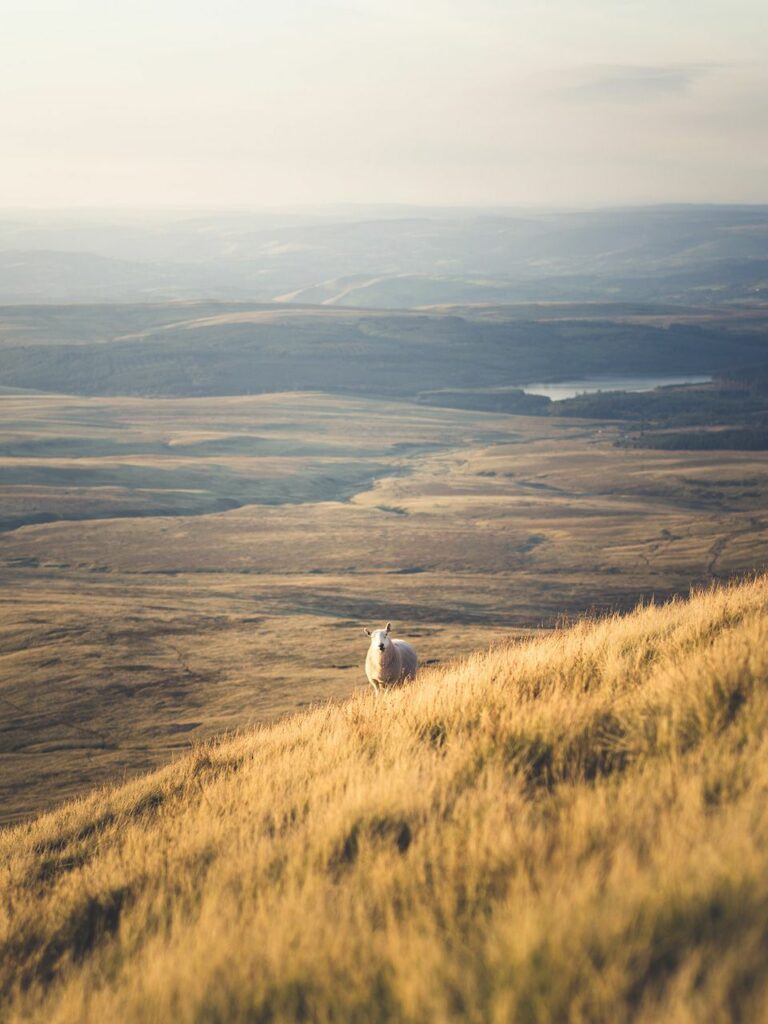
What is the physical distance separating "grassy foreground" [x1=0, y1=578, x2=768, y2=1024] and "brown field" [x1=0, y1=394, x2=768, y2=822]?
65.0 ft

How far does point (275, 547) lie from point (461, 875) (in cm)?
8132

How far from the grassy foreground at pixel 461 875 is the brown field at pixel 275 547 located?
65.0 ft

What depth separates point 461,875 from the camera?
4.68 metres

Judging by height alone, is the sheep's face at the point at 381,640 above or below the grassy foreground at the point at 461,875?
below

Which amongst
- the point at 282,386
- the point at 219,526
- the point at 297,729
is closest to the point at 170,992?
the point at 297,729

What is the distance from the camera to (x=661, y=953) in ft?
12.1

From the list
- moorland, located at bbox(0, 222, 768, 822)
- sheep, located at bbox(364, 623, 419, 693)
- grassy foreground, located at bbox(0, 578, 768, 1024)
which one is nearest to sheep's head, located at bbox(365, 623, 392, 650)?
sheep, located at bbox(364, 623, 419, 693)

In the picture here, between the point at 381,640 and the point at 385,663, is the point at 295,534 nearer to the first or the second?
the point at 385,663

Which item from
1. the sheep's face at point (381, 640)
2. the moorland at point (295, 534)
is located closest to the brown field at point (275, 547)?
the moorland at point (295, 534)

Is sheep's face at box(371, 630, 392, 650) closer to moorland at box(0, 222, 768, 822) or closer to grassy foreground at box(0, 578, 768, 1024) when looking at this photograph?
grassy foreground at box(0, 578, 768, 1024)

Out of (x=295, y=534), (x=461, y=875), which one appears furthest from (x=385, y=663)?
(x=295, y=534)

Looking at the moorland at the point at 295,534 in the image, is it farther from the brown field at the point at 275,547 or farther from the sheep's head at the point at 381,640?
the sheep's head at the point at 381,640

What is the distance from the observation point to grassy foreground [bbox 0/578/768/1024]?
3717 millimetres

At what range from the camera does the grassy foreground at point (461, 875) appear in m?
3.72
